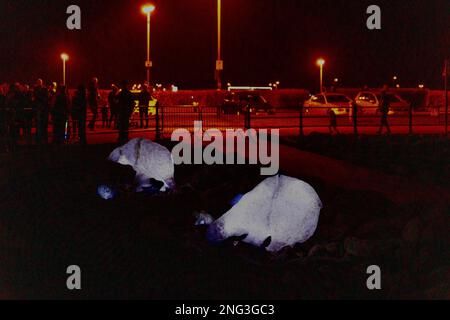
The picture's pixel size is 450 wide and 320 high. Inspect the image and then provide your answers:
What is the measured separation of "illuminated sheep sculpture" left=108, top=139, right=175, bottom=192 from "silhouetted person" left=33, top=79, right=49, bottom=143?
27.0 ft

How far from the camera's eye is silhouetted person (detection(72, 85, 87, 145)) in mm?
24344

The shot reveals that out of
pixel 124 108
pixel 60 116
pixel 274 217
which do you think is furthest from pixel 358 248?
pixel 60 116

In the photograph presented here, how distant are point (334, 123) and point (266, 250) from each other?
19.8 m

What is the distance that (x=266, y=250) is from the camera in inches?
493

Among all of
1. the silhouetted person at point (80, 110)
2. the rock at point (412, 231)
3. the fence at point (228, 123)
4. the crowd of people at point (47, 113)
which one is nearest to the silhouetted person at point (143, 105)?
the fence at point (228, 123)

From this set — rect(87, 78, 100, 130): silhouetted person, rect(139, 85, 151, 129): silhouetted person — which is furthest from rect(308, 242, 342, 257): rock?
rect(139, 85, 151, 129): silhouetted person

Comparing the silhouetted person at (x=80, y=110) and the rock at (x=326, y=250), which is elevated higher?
the silhouetted person at (x=80, y=110)

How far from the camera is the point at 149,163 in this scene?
16.5 meters

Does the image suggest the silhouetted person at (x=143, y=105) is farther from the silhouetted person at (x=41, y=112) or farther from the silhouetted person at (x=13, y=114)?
the silhouetted person at (x=41, y=112)

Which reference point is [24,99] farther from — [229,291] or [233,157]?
[229,291]

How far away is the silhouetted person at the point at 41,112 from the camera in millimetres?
24891

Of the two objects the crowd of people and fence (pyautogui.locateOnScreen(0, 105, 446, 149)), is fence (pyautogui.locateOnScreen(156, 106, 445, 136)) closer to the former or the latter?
fence (pyautogui.locateOnScreen(0, 105, 446, 149))

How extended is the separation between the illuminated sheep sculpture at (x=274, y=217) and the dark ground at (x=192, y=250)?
22 cm
